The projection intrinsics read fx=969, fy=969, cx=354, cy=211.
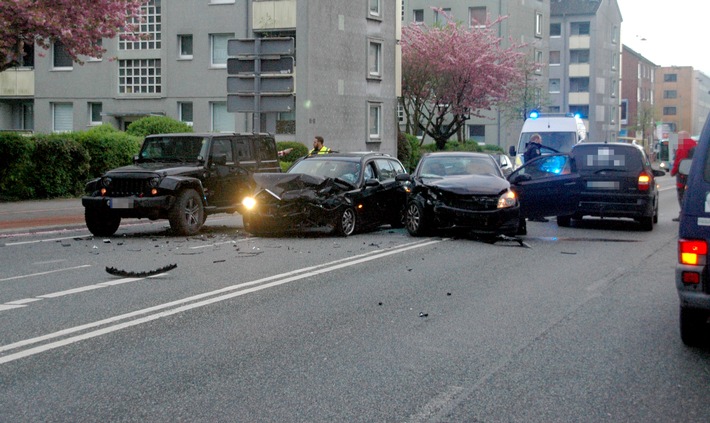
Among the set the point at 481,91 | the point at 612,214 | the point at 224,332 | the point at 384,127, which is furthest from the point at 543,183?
the point at 481,91

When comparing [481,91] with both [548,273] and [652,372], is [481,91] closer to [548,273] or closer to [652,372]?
[548,273]

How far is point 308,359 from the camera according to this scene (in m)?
7.03

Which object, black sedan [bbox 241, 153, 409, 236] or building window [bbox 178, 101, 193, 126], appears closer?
black sedan [bbox 241, 153, 409, 236]

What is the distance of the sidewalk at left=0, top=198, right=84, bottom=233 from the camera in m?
19.0

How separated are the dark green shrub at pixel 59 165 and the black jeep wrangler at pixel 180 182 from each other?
8581 mm

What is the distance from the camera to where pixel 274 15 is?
44.1 m

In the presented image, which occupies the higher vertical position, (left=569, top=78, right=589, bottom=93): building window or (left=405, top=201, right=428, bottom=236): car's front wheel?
(left=569, top=78, right=589, bottom=93): building window

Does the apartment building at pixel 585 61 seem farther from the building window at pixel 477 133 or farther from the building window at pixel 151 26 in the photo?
the building window at pixel 151 26

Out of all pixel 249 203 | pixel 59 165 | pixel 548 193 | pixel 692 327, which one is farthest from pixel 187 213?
pixel 692 327

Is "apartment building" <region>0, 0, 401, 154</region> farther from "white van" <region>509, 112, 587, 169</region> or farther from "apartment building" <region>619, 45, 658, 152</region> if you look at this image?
"apartment building" <region>619, 45, 658, 152</region>

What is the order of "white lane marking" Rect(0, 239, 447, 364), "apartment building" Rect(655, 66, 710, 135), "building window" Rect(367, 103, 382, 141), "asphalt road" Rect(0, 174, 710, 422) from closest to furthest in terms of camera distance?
1. "asphalt road" Rect(0, 174, 710, 422)
2. "white lane marking" Rect(0, 239, 447, 364)
3. "building window" Rect(367, 103, 382, 141)
4. "apartment building" Rect(655, 66, 710, 135)

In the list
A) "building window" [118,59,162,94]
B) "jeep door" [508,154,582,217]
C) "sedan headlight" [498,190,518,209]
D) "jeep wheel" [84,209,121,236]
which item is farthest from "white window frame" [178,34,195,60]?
"sedan headlight" [498,190,518,209]

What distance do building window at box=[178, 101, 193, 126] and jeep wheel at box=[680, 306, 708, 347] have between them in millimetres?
39997

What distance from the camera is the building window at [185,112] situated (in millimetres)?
45969
